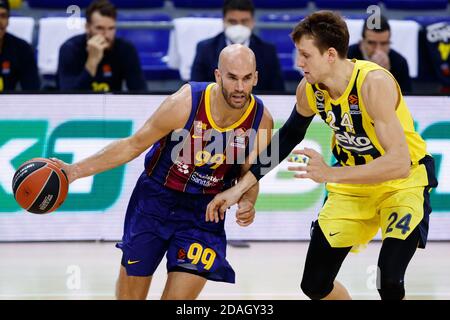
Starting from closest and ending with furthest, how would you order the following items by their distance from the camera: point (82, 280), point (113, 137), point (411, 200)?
1. point (411, 200)
2. point (82, 280)
3. point (113, 137)

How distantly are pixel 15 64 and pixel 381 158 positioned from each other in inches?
220

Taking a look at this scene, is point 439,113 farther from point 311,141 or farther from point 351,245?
point 351,245

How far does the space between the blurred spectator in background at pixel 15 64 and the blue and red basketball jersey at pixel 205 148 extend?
4339 millimetres

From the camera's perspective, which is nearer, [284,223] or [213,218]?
[213,218]

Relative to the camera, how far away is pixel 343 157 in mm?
5758

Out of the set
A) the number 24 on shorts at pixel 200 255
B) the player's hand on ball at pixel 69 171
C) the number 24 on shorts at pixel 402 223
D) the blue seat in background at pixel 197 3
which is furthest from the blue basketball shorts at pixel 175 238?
the blue seat in background at pixel 197 3

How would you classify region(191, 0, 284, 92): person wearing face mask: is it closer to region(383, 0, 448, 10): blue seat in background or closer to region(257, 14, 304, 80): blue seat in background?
region(257, 14, 304, 80): blue seat in background

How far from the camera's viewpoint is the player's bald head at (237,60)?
5.48 metres

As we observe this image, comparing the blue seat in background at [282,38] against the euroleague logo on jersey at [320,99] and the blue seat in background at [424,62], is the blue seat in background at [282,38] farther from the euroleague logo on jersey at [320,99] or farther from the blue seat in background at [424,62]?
the euroleague logo on jersey at [320,99]

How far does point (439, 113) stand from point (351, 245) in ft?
12.5

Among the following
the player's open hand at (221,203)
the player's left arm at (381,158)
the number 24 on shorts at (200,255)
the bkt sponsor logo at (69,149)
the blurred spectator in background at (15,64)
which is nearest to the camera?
the player's left arm at (381,158)

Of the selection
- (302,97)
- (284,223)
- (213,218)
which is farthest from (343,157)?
(284,223)

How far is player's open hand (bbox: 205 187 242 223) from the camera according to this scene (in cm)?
557

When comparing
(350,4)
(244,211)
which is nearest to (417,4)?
(350,4)
